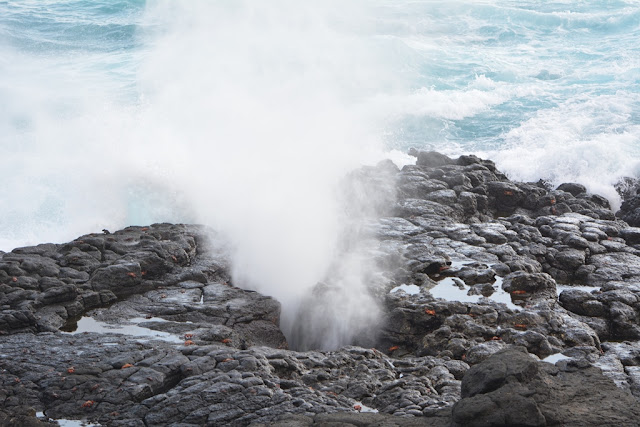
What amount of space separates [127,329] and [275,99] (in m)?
12.8

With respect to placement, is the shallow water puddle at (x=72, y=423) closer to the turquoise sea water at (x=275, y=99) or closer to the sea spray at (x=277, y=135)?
the sea spray at (x=277, y=135)

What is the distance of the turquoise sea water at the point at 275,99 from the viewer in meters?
15.0

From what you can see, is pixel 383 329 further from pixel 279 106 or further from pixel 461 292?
pixel 279 106

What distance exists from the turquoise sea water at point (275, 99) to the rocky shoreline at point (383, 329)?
2.44 meters

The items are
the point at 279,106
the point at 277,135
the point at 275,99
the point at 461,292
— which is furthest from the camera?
the point at 275,99

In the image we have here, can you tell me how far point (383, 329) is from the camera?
29.7 ft

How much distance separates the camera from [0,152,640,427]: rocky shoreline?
5.86 metres

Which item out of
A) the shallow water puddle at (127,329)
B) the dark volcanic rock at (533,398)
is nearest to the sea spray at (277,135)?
the shallow water puddle at (127,329)

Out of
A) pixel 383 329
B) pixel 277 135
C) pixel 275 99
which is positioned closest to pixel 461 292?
pixel 383 329

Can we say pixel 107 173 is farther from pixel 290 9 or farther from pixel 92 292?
pixel 290 9

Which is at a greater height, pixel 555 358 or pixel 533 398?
pixel 533 398

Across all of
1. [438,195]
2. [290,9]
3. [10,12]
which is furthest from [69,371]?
[10,12]

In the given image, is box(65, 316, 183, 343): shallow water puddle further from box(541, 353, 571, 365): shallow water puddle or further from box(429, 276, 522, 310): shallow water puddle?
box(541, 353, 571, 365): shallow water puddle

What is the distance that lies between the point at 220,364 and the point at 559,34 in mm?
33340
